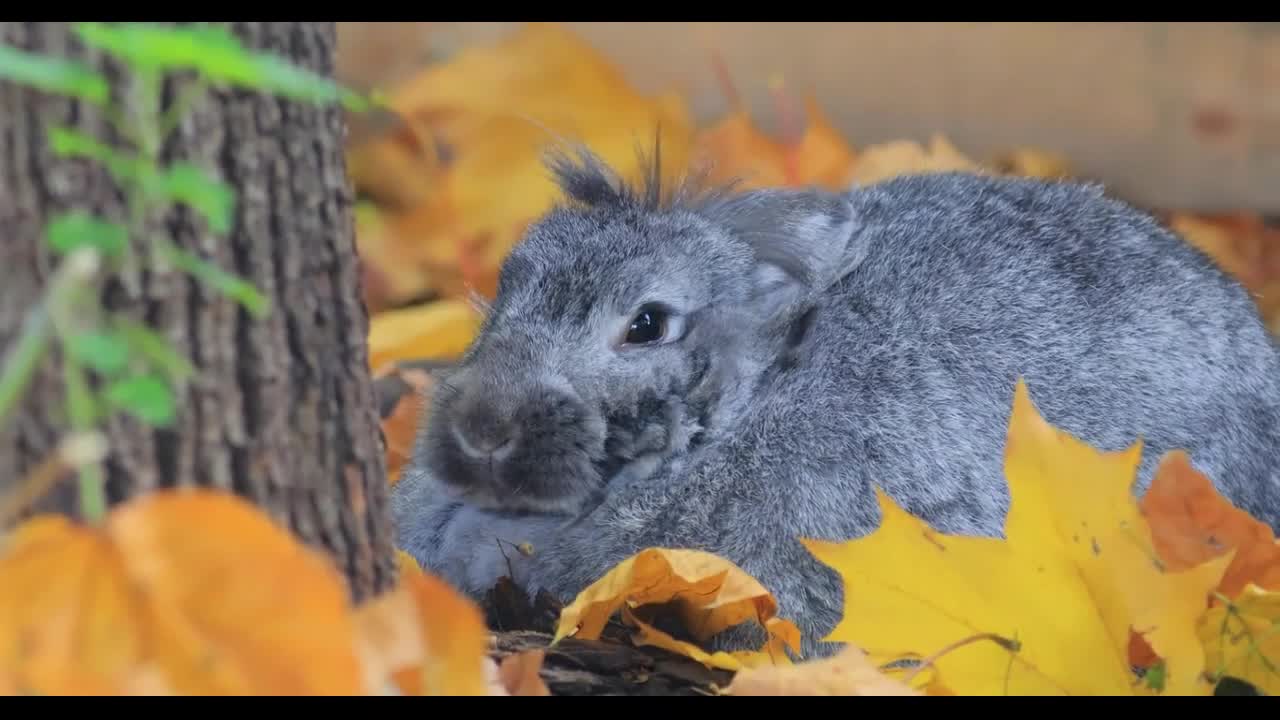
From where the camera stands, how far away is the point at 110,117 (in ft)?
5.22

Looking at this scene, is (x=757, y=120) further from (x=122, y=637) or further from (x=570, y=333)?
(x=122, y=637)

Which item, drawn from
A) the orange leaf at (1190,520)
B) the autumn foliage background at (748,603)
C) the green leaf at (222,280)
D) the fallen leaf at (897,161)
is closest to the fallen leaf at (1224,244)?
the fallen leaf at (897,161)

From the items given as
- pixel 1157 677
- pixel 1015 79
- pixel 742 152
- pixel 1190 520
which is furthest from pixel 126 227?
pixel 1015 79

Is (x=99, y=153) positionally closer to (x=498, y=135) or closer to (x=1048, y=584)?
(x=1048, y=584)

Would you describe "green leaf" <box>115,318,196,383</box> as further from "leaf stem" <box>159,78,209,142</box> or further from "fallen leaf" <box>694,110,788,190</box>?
"fallen leaf" <box>694,110,788,190</box>

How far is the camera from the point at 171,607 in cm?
146

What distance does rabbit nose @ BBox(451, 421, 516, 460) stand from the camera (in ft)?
9.23

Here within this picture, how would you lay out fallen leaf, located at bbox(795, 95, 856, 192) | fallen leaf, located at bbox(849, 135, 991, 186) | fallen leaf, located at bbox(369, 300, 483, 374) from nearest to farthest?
fallen leaf, located at bbox(369, 300, 483, 374) → fallen leaf, located at bbox(849, 135, 991, 186) → fallen leaf, located at bbox(795, 95, 856, 192)

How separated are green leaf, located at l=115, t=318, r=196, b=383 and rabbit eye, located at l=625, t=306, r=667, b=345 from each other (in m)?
1.49

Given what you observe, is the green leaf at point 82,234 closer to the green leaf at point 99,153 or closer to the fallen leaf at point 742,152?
the green leaf at point 99,153

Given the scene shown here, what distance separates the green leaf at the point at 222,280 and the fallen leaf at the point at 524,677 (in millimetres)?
695

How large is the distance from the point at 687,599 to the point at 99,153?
1.50 metres

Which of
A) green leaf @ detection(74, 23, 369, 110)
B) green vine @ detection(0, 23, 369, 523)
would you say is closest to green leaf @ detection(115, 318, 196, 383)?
green vine @ detection(0, 23, 369, 523)

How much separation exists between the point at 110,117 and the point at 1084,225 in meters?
2.32
